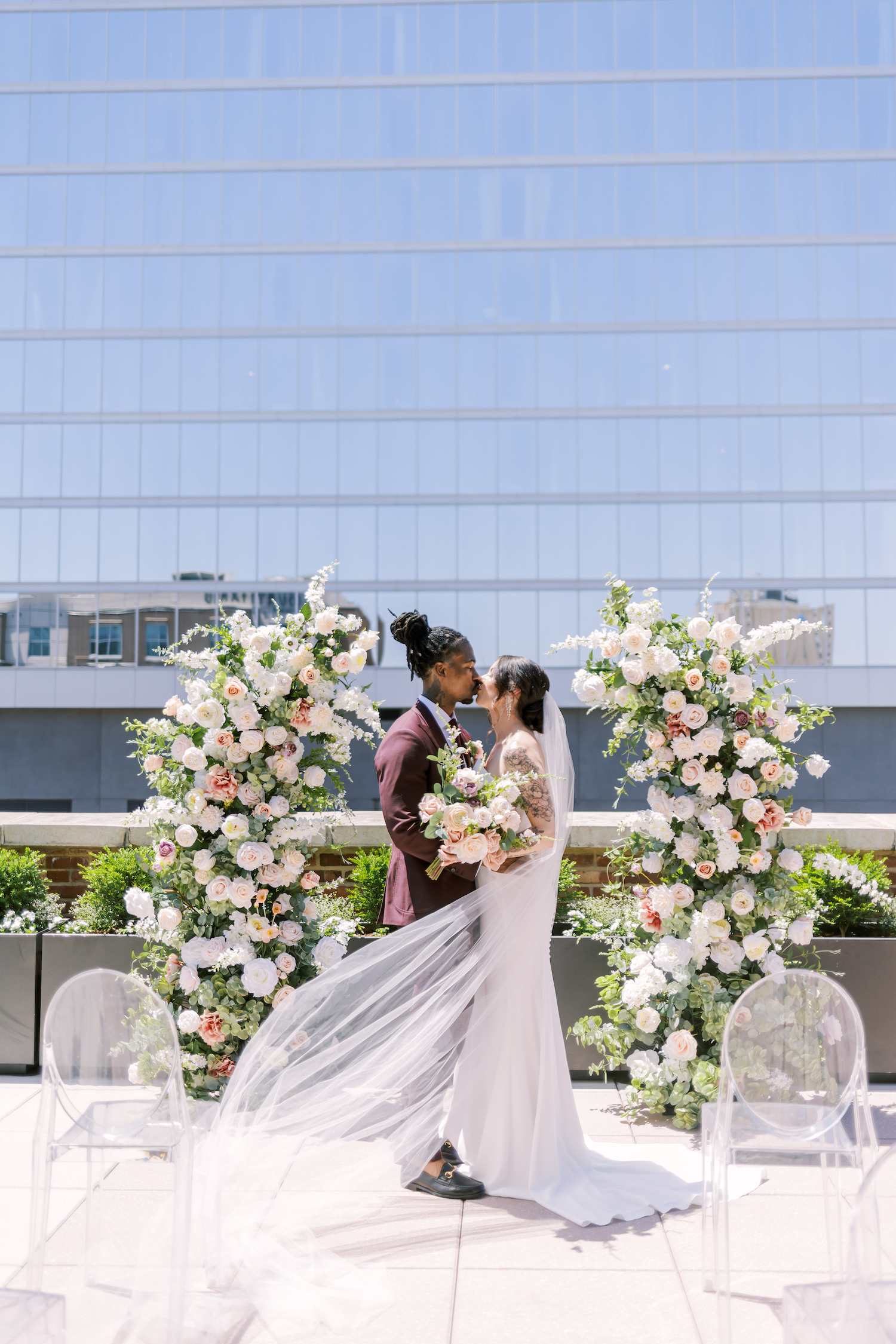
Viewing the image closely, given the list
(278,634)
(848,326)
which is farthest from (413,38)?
(278,634)

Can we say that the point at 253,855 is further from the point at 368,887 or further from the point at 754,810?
the point at 754,810

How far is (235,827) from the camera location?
4922 mm

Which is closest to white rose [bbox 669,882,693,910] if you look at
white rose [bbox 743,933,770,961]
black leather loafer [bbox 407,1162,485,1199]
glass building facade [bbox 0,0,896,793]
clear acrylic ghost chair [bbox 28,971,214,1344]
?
white rose [bbox 743,933,770,961]

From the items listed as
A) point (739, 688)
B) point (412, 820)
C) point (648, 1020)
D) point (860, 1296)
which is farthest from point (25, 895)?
point (860, 1296)

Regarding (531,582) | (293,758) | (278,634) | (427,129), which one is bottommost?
(293,758)

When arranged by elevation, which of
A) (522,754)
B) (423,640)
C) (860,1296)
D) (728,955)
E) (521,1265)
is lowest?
(521,1265)

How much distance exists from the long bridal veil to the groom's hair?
1.77 ft

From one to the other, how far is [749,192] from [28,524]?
64.1 feet

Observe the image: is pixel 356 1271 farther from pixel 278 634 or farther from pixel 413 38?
pixel 413 38

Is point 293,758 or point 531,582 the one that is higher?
point 531,582

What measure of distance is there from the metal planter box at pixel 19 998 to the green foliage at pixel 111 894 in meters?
0.33

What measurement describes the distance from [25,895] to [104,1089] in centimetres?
335

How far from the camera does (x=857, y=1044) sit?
3.35 m

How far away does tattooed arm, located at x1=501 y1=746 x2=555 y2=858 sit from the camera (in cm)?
440
